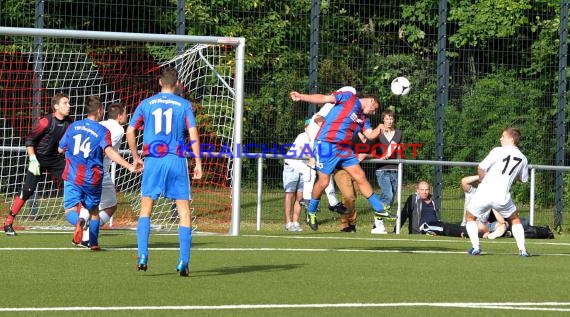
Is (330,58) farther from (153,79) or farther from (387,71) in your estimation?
(153,79)

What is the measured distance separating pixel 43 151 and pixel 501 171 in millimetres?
6111

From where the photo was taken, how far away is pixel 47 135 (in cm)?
1570

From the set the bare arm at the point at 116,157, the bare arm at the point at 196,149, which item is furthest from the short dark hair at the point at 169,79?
the bare arm at the point at 116,157

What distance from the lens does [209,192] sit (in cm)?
1788

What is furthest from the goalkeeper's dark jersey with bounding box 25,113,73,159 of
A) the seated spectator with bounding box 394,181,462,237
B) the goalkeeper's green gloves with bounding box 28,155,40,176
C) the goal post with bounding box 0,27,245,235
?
the seated spectator with bounding box 394,181,462,237

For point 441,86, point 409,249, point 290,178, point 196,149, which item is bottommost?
point 409,249

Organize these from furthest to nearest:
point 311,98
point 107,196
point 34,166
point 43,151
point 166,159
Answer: point 43,151, point 34,166, point 107,196, point 311,98, point 166,159

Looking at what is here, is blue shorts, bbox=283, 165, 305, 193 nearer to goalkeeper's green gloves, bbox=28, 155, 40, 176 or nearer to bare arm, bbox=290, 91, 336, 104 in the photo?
goalkeeper's green gloves, bbox=28, 155, 40, 176

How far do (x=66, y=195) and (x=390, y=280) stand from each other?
4.55 m

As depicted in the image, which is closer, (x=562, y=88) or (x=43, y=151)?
(x=43, y=151)

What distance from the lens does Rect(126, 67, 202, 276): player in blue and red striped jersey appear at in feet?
35.4

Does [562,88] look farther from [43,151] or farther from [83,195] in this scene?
[83,195]

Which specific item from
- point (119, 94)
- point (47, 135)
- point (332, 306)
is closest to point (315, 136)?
point (119, 94)

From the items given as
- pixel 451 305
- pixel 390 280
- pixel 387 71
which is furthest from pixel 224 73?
pixel 451 305
